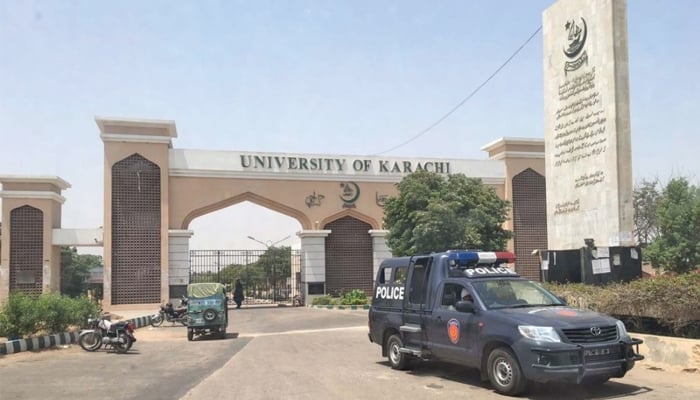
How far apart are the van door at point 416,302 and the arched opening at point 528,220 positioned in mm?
25546

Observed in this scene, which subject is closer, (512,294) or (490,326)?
(490,326)

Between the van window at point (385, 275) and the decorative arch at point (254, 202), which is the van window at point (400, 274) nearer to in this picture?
the van window at point (385, 275)

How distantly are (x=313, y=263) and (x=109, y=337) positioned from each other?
17.8 m

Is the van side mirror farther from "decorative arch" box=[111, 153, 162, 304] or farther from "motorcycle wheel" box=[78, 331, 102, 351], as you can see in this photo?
"decorative arch" box=[111, 153, 162, 304]

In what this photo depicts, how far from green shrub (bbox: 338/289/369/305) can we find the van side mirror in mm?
22013

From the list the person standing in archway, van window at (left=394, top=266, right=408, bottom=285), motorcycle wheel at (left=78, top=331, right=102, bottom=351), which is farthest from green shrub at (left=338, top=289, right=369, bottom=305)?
van window at (left=394, top=266, right=408, bottom=285)

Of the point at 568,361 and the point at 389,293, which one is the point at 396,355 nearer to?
the point at 389,293

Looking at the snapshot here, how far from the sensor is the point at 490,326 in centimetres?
845

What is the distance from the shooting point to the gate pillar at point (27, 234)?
3031 centimetres

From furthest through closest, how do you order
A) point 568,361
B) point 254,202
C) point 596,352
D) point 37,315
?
1. point 254,202
2. point 37,315
3. point 596,352
4. point 568,361

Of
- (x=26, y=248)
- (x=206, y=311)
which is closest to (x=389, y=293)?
(x=206, y=311)

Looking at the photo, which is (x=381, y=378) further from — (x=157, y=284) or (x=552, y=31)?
(x=157, y=284)

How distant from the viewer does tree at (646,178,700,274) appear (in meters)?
30.5

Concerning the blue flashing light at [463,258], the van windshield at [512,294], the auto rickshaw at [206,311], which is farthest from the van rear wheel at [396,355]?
the auto rickshaw at [206,311]
